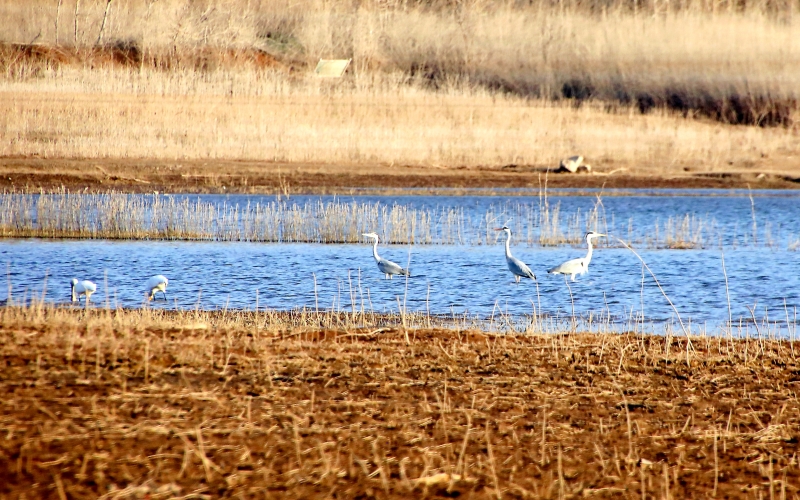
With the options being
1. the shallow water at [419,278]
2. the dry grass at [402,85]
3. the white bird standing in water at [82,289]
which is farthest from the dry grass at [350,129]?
the white bird standing in water at [82,289]

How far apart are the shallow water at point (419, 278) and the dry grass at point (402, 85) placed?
42.5ft

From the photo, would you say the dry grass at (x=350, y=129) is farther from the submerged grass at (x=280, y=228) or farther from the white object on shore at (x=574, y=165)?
the submerged grass at (x=280, y=228)

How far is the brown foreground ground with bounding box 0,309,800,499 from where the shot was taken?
470 centimetres

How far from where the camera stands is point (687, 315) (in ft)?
37.5

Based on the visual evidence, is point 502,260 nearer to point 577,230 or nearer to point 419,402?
point 577,230

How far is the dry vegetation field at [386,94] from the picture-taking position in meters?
28.8

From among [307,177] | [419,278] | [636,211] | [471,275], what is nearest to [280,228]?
[419,278]

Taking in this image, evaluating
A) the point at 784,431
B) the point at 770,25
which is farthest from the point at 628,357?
the point at 770,25

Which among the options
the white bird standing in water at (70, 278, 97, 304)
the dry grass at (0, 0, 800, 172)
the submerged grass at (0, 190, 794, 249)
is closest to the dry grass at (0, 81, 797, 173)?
the dry grass at (0, 0, 800, 172)

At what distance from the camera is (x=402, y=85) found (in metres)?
39.2

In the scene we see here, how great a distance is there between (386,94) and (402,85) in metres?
3.91

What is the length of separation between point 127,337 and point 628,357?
3.69m

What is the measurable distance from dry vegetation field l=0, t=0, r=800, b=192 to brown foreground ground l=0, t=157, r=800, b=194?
106mm

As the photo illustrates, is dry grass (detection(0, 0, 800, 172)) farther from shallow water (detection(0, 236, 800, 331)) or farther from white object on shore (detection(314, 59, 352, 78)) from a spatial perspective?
shallow water (detection(0, 236, 800, 331))
